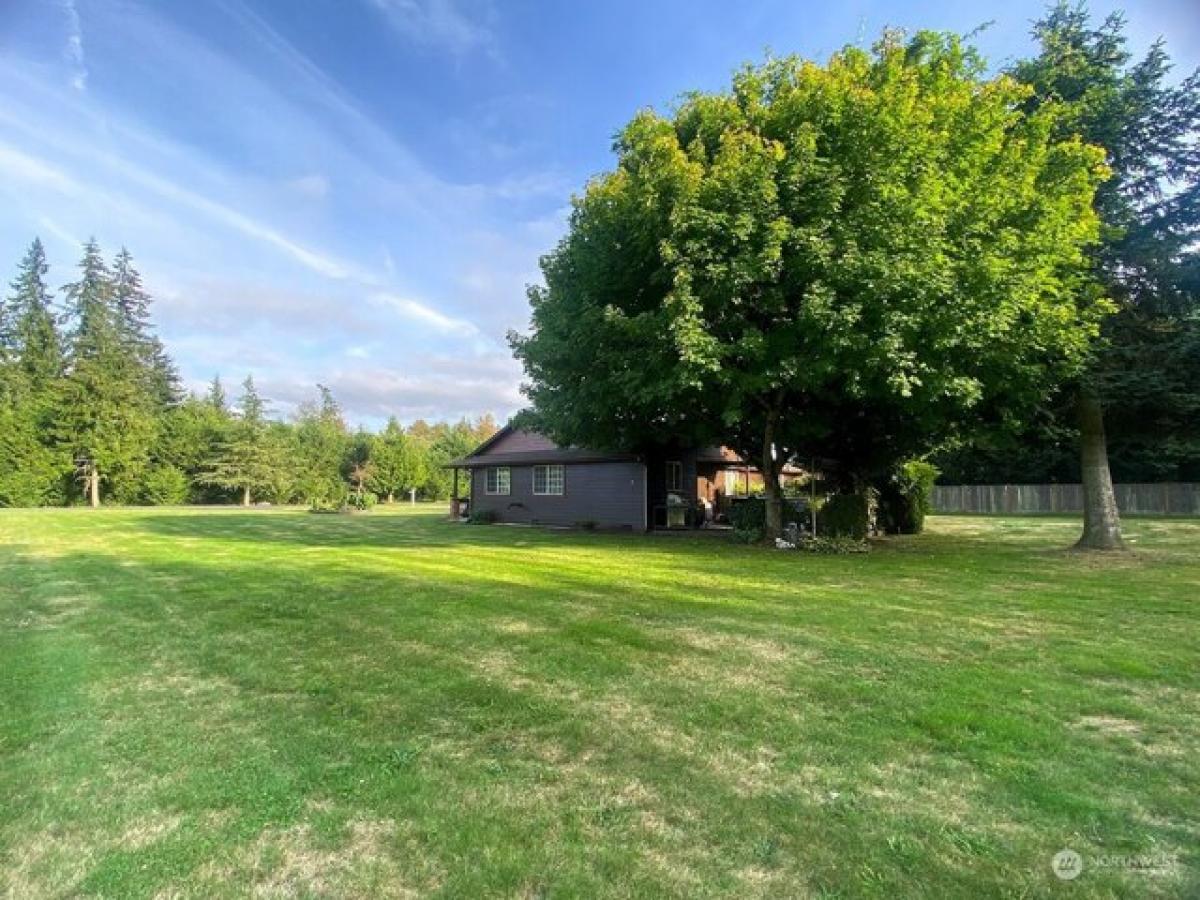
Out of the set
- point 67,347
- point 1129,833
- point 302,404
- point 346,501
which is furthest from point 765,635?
point 302,404

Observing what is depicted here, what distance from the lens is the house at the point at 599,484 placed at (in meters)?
23.0

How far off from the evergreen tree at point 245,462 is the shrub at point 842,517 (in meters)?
41.0

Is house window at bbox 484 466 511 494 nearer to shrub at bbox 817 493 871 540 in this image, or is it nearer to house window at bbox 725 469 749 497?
house window at bbox 725 469 749 497

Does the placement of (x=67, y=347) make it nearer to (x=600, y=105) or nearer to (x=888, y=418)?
(x=600, y=105)

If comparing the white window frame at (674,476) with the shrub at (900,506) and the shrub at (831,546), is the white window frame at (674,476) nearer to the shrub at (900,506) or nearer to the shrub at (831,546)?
the shrub at (900,506)

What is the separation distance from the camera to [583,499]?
24344 mm

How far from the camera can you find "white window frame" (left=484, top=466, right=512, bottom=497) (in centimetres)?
2683

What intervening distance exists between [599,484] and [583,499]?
2.96 feet

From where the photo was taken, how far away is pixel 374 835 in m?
2.85

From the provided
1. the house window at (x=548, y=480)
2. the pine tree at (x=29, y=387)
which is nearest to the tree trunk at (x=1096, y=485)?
the house window at (x=548, y=480)

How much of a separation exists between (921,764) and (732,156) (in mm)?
10969

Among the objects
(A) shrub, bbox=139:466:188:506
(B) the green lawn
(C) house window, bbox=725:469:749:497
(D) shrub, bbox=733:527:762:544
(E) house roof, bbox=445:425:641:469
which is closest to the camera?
(B) the green lawn

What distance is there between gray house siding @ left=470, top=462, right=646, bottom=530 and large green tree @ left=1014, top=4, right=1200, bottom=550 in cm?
1256

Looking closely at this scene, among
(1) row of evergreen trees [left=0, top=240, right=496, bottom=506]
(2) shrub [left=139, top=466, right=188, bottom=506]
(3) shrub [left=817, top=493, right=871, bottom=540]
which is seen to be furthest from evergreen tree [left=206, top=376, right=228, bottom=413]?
(3) shrub [left=817, top=493, right=871, bottom=540]
